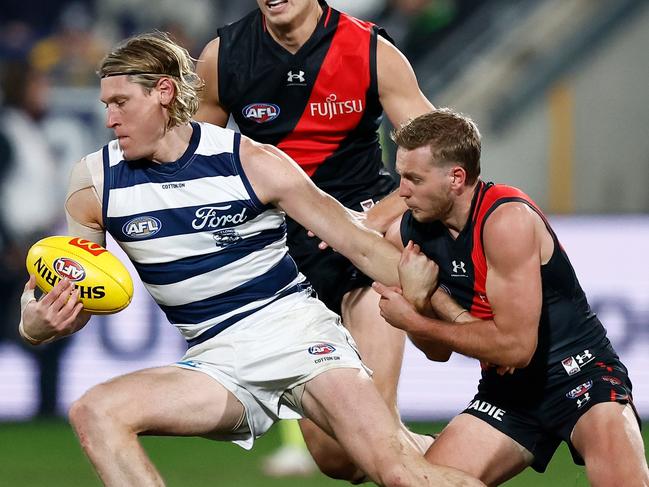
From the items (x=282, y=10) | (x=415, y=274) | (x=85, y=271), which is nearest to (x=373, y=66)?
(x=282, y=10)

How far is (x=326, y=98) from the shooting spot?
19.2 feet

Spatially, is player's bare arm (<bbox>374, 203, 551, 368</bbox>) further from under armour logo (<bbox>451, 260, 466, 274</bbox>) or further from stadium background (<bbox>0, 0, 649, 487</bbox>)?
stadium background (<bbox>0, 0, 649, 487</bbox>)

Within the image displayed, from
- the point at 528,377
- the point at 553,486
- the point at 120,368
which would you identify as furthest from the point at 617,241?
the point at 528,377

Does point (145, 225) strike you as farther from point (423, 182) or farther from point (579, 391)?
point (579, 391)

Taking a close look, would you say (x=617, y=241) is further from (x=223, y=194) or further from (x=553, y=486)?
(x=223, y=194)

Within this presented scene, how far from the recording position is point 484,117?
12.9 metres

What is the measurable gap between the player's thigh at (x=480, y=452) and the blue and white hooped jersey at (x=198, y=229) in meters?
0.92

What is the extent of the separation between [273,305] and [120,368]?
4.55 m

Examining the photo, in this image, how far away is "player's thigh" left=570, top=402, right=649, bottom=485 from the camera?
195 inches

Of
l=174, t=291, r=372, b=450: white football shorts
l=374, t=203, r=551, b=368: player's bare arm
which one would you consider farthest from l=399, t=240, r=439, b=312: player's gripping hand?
l=174, t=291, r=372, b=450: white football shorts

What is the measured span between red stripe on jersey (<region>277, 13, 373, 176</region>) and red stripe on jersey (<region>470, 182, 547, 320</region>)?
0.89 meters

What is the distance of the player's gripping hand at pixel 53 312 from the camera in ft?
16.0

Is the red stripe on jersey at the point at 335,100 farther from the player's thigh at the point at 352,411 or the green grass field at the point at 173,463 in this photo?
the green grass field at the point at 173,463

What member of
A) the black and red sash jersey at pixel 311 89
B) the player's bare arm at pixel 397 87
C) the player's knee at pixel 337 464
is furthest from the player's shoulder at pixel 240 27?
the player's knee at pixel 337 464
